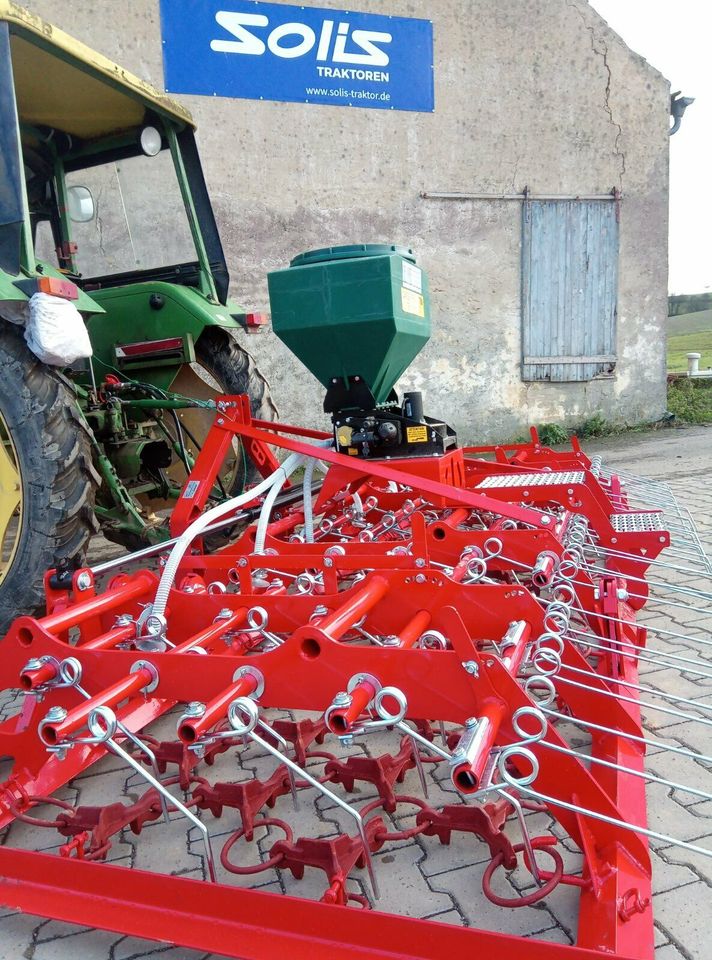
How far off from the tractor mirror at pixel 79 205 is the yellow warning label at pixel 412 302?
2066mm

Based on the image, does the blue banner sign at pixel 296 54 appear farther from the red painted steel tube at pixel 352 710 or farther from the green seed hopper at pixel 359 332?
the red painted steel tube at pixel 352 710

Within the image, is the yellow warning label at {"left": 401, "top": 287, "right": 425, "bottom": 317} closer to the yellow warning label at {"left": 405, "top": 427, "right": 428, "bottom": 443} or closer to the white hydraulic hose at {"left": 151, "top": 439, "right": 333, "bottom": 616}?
the yellow warning label at {"left": 405, "top": 427, "right": 428, "bottom": 443}

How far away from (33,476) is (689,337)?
2618 cm

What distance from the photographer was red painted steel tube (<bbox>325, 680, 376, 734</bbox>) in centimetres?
136

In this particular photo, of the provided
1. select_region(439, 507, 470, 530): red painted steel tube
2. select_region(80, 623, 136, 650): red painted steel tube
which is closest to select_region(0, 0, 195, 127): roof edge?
select_region(80, 623, 136, 650): red painted steel tube

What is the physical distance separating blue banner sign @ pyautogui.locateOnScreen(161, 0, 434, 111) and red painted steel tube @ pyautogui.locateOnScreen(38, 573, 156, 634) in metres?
5.70

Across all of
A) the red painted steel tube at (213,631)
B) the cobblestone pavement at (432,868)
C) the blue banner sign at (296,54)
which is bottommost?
the cobblestone pavement at (432,868)

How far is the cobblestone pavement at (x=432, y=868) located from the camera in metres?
1.50

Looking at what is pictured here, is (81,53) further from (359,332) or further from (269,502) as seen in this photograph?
(269,502)

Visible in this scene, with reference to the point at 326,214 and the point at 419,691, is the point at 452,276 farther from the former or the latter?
the point at 419,691

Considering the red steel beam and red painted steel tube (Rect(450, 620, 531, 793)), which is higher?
red painted steel tube (Rect(450, 620, 531, 793))

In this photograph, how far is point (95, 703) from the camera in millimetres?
1566

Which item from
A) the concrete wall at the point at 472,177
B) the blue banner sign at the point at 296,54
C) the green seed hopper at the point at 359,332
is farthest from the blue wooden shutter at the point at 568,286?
the green seed hopper at the point at 359,332

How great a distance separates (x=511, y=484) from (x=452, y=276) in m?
4.95
